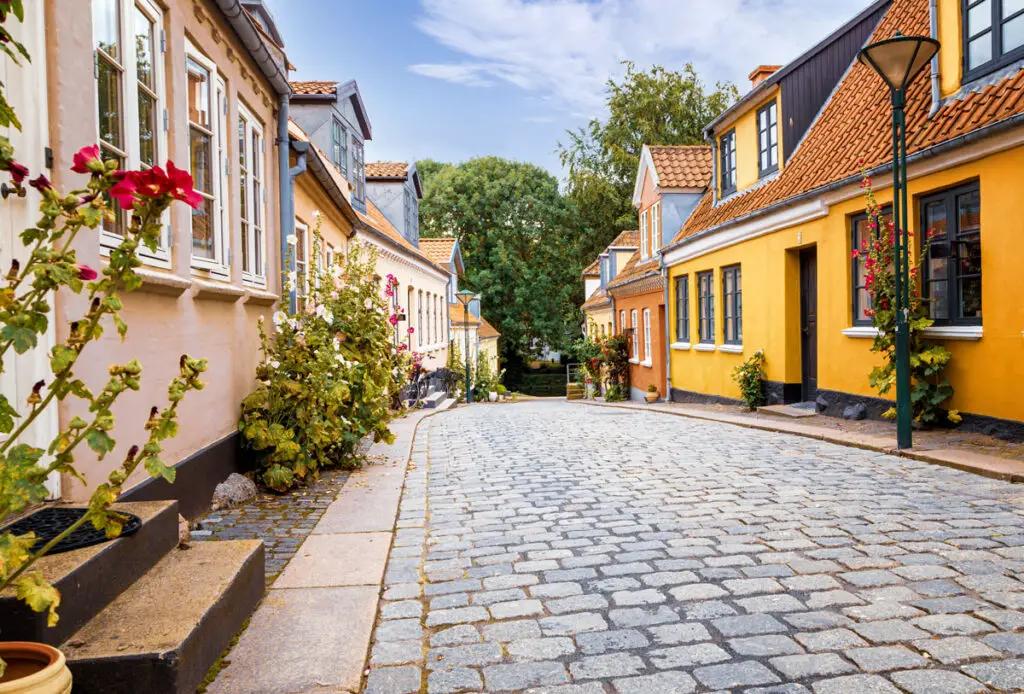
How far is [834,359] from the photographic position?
12.4 metres

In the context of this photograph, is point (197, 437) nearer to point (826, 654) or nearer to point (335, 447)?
point (335, 447)

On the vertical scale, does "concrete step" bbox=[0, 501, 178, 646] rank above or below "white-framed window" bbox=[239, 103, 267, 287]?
below

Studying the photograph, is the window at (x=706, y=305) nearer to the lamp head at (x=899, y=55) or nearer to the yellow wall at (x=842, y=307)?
the yellow wall at (x=842, y=307)

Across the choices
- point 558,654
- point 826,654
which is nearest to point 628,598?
point 558,654

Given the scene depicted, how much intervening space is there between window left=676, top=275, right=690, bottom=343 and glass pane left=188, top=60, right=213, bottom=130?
47.0ft

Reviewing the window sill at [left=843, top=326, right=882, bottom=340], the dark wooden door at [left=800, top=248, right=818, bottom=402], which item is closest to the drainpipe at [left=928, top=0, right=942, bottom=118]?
the window sill at [left=843, top=326, right=882, bottom=340]

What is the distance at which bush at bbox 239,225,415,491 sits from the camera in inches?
286

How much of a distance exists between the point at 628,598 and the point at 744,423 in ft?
29.5

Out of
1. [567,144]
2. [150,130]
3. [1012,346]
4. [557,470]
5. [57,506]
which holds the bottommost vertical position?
[557,470]

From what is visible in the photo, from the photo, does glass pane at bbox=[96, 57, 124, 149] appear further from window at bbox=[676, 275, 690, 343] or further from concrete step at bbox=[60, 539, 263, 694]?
window at bbox=[676, 275, 690, 343]

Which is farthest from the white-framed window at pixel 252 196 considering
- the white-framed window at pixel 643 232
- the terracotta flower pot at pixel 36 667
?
the white-framed window at pixel 643 232

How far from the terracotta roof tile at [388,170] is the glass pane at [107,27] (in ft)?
59.2

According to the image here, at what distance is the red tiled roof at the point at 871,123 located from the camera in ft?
29.1

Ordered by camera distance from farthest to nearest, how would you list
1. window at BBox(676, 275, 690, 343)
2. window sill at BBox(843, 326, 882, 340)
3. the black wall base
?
window at BBox(676, 275, 690, 343), window sill at BBox(843, 326, 882, 340), the black wall base
